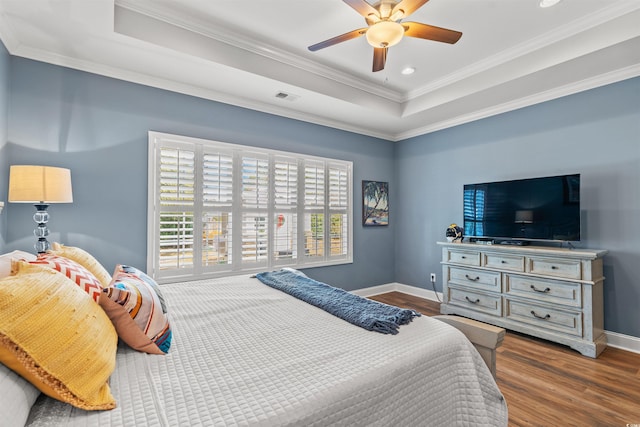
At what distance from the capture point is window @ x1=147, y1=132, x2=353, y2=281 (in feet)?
10.3

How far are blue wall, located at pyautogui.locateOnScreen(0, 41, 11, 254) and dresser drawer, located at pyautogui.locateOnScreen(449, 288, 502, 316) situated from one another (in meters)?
4.51

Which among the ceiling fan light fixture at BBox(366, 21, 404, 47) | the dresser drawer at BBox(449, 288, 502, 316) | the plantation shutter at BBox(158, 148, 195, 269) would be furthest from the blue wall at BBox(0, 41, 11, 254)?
→ the dresser drawer at BBox(449, 288, 502, 316)

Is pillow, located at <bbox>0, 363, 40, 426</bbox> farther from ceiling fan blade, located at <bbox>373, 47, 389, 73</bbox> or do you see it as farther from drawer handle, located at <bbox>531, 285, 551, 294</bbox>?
drawer handle, located at <bbox>531, 285, 551, 294</bbox>

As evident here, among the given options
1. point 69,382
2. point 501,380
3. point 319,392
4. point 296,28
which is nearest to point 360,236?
point 501,380

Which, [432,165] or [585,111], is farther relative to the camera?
[432,165]

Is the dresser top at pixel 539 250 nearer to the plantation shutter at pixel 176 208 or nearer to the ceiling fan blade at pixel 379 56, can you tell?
the ceiling fan blade at pixel 379 56

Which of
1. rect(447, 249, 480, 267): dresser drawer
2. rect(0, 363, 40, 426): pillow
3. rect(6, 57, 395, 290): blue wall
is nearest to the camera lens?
rect(0, 363, 40, 426): pillow

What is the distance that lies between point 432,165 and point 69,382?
15.2 ft

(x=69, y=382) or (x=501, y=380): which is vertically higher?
(x=69, y=382)

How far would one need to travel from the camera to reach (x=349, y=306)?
173 cm

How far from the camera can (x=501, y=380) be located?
2.33 meters

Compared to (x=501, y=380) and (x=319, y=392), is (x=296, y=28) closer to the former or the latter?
(x=319, y=392)

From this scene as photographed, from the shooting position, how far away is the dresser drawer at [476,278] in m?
3.39

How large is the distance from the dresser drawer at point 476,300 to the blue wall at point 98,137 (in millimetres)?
3236
